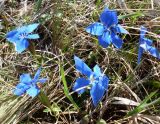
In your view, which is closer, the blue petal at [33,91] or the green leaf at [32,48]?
the blue petal at [33,91]

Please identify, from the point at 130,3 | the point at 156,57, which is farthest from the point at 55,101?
the point at 130,3

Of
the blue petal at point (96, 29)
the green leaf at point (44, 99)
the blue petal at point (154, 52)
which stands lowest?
the green leaf at point (44, 99)

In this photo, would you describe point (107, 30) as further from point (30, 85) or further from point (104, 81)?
point (30, 85)

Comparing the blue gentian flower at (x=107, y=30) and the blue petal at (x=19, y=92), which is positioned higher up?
the blue gentian flower at (x=107, y=30)

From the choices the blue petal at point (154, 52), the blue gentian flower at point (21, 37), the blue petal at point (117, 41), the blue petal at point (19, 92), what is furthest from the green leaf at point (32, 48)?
the blue petal at point (154, 52)

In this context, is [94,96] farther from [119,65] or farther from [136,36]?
[136,36]

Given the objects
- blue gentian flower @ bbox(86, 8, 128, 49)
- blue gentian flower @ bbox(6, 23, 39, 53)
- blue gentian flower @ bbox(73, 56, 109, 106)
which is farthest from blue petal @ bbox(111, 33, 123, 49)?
blue gentian flower @ bbox(6, 23, 39, 53)

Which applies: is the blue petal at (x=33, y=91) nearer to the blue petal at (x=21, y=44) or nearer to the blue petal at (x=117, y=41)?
the blue petal at (x=21, y=44)
